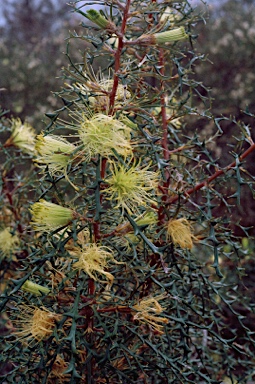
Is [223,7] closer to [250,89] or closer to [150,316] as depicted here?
[250,89]

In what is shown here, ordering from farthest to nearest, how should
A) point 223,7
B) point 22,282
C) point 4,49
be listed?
point 223,7, point 4,49, point 22,282

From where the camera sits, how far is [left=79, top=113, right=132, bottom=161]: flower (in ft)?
2.82

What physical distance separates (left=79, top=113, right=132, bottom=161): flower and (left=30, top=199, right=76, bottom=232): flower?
0.11m

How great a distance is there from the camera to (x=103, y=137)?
86cm

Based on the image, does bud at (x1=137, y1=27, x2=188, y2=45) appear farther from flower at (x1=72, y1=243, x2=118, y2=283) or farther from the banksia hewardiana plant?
flower at (x1=72, y1=243, x2=118, y2=283)

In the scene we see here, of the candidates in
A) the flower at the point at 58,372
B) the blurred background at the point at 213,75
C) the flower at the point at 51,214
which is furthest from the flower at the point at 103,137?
the blurred background at the point at 213,75

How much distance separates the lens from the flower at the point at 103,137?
86cm

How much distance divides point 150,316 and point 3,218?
0.69 meters

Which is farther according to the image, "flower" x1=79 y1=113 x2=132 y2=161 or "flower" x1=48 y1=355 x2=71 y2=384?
"flower" x1=48 y1=355 x2=71 y2=384

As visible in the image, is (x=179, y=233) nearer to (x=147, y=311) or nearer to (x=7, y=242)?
(x=147, y=311)

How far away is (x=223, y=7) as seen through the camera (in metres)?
5.16

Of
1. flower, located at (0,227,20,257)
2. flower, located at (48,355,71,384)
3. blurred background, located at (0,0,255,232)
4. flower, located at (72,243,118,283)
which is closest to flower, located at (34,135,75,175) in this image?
flower, located at (72,243,118,283)

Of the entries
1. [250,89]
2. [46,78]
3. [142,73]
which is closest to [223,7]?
[250,89]

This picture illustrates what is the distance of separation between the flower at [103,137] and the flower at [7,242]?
62cm
